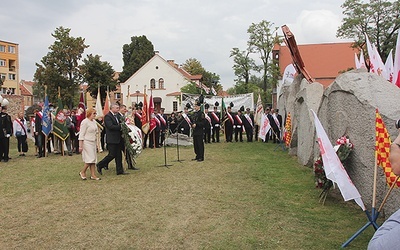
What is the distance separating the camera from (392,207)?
5.20 meters

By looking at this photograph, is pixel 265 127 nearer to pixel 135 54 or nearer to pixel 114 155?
pixel 114 155

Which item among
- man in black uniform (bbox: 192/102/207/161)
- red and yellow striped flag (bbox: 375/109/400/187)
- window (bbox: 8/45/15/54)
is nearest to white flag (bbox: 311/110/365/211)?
red and yellow striped flag (bbox: 375/109/400/187)

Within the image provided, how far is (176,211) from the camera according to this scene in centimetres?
622

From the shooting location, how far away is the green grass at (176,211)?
4.88m

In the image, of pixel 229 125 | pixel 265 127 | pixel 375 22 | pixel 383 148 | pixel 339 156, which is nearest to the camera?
pixel 383 148

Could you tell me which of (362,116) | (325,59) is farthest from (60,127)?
(325,59)

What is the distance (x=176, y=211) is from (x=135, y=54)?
203 ft

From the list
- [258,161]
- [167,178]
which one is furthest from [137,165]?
[258,161]

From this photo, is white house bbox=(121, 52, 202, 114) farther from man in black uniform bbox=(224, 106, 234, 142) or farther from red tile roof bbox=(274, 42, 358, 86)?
man in black uniform bbox=(224, 106, 234, 142)

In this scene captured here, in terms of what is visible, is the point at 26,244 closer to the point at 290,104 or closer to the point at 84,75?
the point at 290,104

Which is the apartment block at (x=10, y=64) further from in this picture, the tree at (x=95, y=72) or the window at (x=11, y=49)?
the tree at (x=95, y=72)

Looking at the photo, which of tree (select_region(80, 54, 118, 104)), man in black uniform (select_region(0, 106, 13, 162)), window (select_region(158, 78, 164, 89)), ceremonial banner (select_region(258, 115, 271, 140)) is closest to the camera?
man in black uniform (select_region(0, 106, 13, 162))

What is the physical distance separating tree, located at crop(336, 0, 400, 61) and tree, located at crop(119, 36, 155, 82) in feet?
128

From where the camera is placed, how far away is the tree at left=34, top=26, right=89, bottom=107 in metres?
37.5
